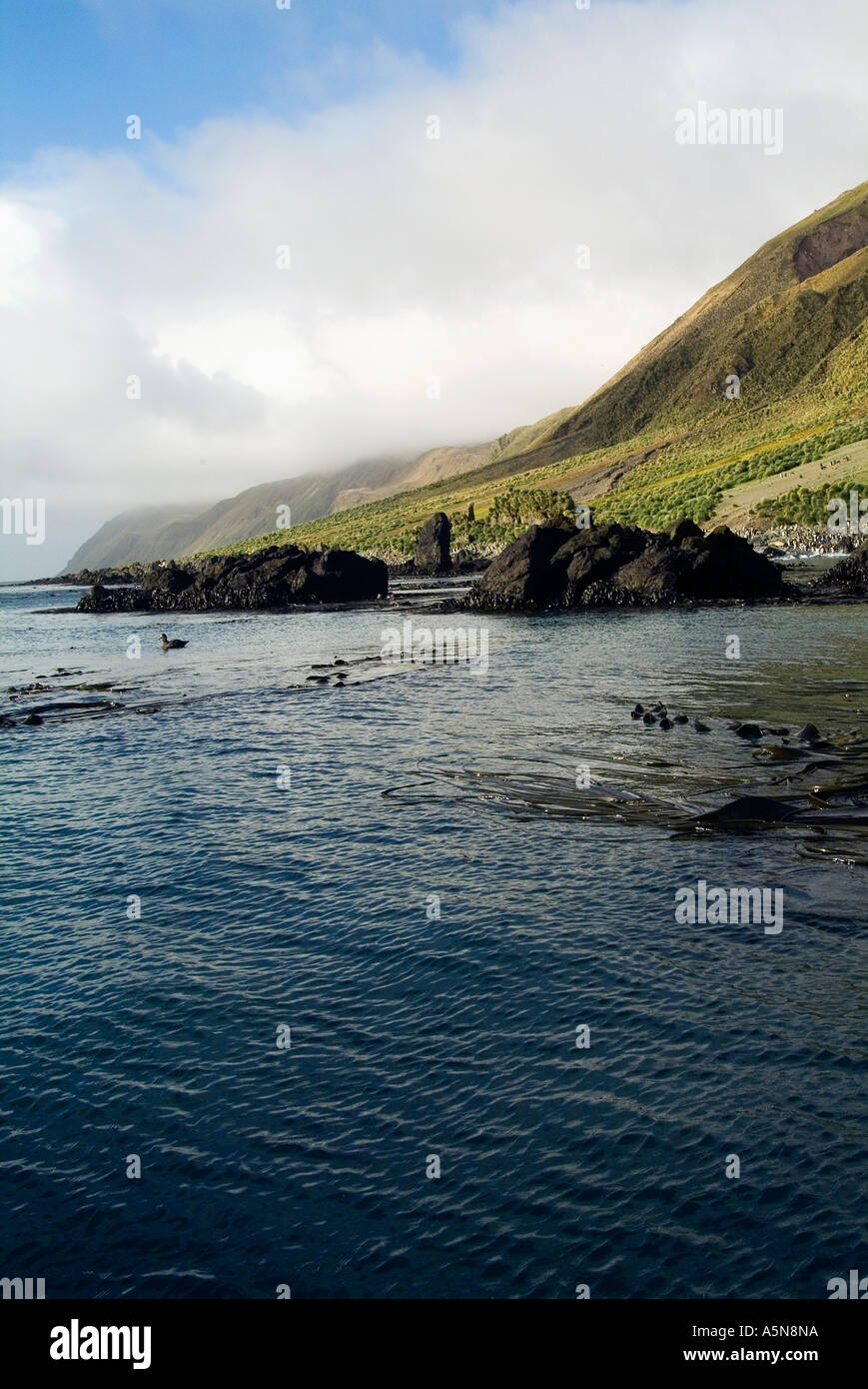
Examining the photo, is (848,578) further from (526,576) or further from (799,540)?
(799,540)

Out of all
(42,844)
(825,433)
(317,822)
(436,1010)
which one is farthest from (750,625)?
(825,433)

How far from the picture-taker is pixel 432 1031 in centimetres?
1420

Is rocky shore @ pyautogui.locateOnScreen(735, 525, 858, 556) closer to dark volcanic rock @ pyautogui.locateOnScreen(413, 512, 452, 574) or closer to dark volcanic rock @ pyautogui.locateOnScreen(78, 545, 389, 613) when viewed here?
dark volcanic rock @ pyautogui.locateOnScreen(413, 512, 452, 574)

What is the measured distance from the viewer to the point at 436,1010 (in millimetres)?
14781

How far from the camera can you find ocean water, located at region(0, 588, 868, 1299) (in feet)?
33.9

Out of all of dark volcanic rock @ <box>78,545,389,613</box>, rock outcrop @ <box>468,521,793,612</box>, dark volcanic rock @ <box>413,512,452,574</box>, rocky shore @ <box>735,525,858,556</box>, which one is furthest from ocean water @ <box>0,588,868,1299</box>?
dark volcanic rock @ <box>413,512,452,574</box>

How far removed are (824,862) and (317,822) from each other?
10.9 meters

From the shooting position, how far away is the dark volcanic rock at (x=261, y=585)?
350ft

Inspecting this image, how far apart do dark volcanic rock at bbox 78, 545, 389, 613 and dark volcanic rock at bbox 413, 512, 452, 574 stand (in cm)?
3491

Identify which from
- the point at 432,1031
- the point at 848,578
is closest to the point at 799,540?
the point at 848,578

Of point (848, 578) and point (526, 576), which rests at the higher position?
point (526, 576)

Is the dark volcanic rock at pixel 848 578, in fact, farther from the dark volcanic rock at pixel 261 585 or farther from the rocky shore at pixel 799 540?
the dark volcanic rock at pixel 261 585

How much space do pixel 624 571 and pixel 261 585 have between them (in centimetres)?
4223
